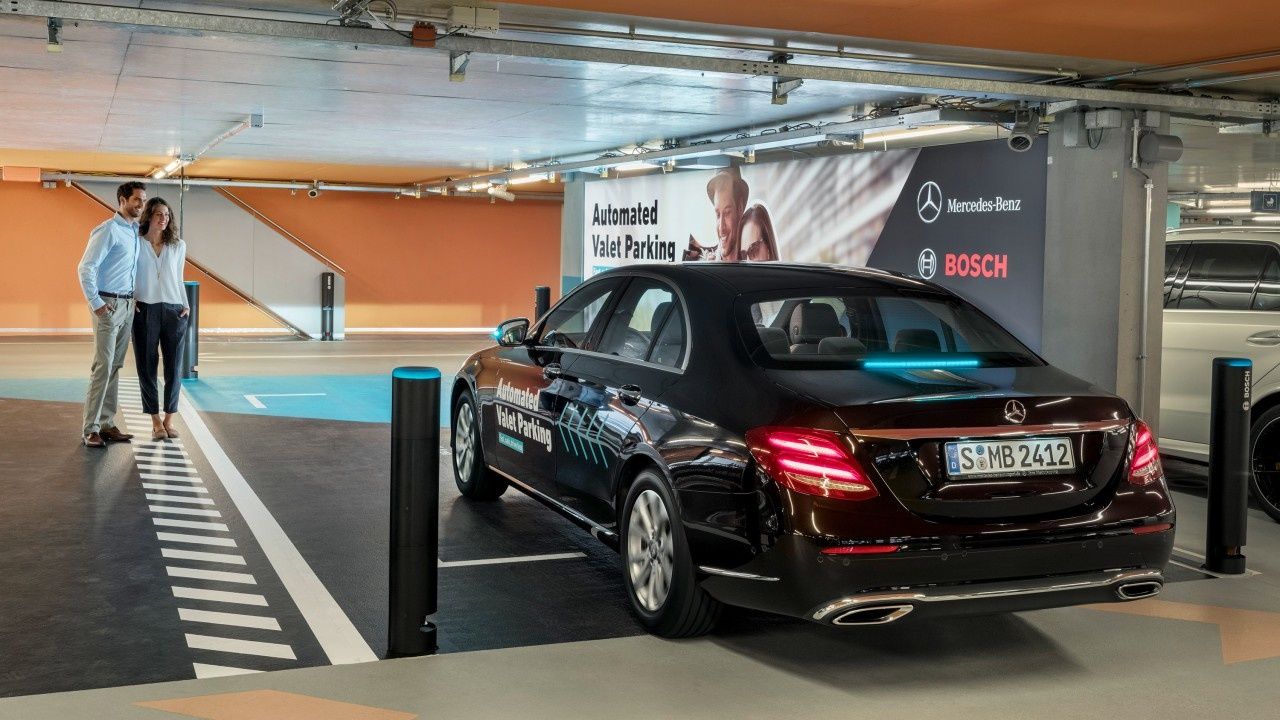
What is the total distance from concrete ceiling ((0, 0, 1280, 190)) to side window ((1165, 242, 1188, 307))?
1.14 metres

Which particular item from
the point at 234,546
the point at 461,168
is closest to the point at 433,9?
the point at 234,546

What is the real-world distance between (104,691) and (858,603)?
95.2 inches

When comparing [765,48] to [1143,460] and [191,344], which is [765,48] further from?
[191,344]

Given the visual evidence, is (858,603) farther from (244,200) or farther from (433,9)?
(244,200)

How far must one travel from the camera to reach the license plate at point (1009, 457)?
155 inches

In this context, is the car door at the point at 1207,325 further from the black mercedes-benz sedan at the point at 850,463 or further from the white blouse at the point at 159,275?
the white blouse at the point at 159,275

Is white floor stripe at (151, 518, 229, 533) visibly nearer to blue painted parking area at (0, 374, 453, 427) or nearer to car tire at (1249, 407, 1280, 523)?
blue painted parking area at (0, 374, 453, 427)

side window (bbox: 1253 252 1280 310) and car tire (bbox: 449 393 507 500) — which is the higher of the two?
side window (bbox: 1253 252 1280 310)

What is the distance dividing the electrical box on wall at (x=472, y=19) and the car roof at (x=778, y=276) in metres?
1.99

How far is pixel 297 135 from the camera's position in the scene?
45.0 ft

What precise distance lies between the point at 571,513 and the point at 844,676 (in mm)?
1625

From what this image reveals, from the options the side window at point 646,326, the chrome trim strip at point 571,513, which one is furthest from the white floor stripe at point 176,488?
the side window at point 646,326

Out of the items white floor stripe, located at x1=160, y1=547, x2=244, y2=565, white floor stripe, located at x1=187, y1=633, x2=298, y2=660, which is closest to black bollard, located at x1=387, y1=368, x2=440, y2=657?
white floor stripe, located at x1=187, y1=633, x2=298, y2=660

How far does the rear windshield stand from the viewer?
4.51 metres
